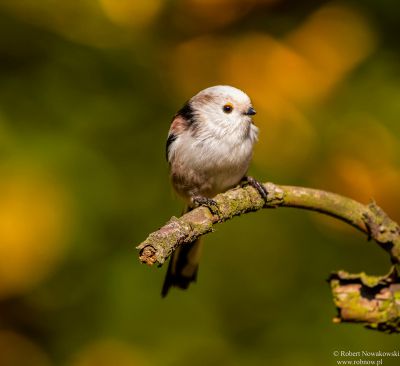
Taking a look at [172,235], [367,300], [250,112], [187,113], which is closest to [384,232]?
[367,300]

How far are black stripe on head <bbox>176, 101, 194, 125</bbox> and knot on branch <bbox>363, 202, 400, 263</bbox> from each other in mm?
1123

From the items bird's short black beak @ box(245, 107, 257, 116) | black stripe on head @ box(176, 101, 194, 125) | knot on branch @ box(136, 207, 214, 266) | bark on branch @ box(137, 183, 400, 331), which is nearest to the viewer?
knot on branch @ box(136, 207, 214, 266)

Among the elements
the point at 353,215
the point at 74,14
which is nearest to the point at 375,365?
the point at 353,215

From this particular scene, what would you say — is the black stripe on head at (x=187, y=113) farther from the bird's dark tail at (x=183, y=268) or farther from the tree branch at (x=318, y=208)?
the tree branch at (x=318, y=208)

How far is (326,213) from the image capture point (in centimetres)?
221

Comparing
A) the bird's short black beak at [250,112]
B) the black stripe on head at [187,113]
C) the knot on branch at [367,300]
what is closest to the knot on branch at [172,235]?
the knot on branch at [367,300]

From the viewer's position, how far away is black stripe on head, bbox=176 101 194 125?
302 centimetres

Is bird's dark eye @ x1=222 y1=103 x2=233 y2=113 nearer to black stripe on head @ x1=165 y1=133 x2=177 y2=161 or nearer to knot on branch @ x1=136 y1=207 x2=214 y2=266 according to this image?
black stripe on head @ x1=165 y1=133 x2=177 y2=161

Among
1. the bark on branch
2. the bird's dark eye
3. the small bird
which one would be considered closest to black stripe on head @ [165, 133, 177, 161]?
the small bird

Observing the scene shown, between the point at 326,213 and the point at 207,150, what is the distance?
833 mm

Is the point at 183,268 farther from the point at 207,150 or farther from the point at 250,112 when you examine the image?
the point at 250,112

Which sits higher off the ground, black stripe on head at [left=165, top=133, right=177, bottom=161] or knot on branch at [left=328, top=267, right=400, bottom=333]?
black stripe on head at [left=165, top=133, right=177, bottom=161]

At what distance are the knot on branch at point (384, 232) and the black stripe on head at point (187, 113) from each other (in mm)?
1123

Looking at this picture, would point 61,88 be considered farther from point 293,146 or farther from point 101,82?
point 293,146
